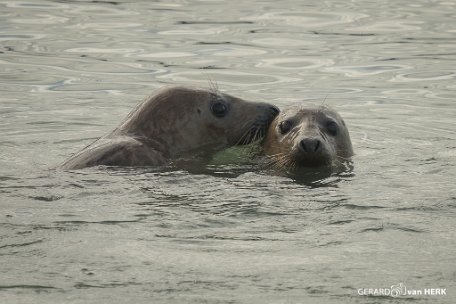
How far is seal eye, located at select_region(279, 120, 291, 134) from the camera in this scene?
366 inches

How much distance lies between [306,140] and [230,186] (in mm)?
890

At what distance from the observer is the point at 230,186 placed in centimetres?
812

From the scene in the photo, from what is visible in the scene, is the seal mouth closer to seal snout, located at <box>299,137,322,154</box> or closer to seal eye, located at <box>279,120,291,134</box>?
seal eye, located at <box>279,120,291,134</box>

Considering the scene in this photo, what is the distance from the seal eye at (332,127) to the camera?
30.9 ft

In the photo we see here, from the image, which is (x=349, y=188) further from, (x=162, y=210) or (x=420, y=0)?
(x=420, y=0)

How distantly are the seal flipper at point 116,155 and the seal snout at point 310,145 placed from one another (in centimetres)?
122

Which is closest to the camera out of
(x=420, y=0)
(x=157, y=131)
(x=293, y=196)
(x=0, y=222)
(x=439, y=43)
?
(x=0, y=222)

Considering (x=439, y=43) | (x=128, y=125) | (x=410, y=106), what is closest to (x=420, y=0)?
(x=439, y=43)

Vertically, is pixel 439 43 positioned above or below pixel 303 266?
above

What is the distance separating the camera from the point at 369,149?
1013 cm

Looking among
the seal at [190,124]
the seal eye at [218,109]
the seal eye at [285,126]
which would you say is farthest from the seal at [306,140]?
the seal eye at [218,109]

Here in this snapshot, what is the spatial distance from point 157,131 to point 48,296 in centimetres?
405

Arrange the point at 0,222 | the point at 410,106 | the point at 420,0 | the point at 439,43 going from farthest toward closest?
the point at 420,0, the point at 439,43, the point at 410,106, the point at 0,222

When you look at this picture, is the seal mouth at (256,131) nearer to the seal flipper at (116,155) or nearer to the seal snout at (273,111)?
the seal snout at (273,111)
